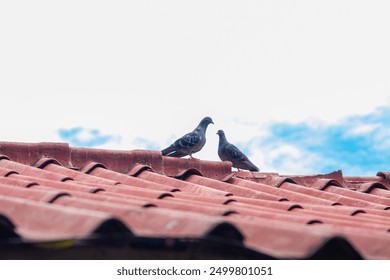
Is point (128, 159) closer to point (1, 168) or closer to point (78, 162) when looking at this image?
point (78, 162)

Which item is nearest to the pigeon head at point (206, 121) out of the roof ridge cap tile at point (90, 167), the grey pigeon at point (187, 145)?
the grey pigeon at point (187, 145)

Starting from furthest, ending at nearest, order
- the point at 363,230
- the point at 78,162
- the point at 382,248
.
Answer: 1. the point at 78,162
2. the point at 363,230
3. the point at 382,248

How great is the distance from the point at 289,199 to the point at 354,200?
1.34 ft

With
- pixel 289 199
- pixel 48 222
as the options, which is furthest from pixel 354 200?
pixel 48 222

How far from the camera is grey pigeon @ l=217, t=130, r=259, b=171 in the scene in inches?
382

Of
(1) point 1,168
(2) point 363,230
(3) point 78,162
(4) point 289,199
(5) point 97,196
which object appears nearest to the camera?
(2) point 363,230

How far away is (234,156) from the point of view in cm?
983

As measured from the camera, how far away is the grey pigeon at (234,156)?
31.8ft

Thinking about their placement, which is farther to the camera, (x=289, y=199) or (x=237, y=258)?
(x=289, y=199)

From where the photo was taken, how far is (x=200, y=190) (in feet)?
16.7
